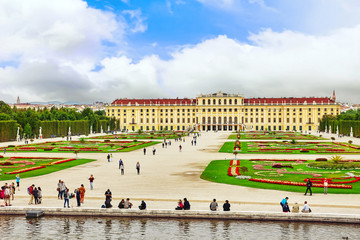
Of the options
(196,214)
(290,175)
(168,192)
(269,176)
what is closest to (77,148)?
(269,176)

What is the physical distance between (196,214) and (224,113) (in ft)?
414

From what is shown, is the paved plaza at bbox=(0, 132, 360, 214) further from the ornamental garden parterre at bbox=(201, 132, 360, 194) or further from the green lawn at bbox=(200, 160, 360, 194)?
the ornamental garden parterre at bbox=(201, 132, 360, 194)

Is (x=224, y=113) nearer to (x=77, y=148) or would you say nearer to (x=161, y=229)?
(x=77, y=148)

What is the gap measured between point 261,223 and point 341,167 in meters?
16.6

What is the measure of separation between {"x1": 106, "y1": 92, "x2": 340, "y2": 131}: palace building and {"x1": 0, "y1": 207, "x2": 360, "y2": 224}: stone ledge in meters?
123

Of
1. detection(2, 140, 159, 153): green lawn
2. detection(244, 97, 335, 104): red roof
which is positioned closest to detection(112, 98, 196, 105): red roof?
detection(244, 97, 335, 104): red roof

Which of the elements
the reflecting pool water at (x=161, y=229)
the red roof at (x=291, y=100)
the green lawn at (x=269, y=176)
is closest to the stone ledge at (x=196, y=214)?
the reflecting pool water at (x=161, y=229)

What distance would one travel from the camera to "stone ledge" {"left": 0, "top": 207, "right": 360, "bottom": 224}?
640 inches

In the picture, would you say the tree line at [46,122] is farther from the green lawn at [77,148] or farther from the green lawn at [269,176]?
the green lawn at [269,176]

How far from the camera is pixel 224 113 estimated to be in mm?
142250

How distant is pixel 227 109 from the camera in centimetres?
14225

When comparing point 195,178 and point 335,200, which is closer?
point 335,200

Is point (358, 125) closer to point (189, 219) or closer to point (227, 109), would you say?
point (227, 109)

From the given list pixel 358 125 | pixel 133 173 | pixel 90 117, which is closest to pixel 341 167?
pixel 133 173
